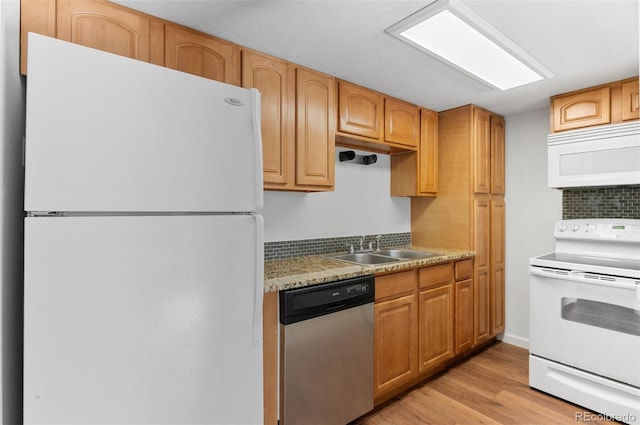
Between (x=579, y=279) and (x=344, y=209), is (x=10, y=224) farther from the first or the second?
(x=579, y=279)

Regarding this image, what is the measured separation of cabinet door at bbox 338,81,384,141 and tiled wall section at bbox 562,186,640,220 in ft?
5.80

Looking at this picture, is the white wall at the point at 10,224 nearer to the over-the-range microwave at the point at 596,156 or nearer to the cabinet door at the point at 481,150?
the cabinet door at the point at 481,150

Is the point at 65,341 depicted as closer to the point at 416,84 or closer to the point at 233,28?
the point at 233,28

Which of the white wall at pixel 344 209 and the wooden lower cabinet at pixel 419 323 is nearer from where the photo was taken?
the wooden lower cabinet at pixel 419 323

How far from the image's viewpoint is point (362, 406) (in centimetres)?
192

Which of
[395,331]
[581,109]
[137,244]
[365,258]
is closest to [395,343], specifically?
[395,331]

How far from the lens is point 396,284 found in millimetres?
2131

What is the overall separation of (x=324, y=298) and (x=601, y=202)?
2.47m

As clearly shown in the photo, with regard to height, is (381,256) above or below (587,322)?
above

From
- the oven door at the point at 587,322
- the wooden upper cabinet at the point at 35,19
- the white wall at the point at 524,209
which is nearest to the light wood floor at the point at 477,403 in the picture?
the oven door at the point at 587,322

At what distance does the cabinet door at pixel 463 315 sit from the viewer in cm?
264

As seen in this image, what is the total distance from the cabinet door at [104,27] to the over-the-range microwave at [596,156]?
2.86 meters

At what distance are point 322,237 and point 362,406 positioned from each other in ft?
3.89

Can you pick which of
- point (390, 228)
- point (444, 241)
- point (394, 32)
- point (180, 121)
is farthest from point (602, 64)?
point (180, 121)
